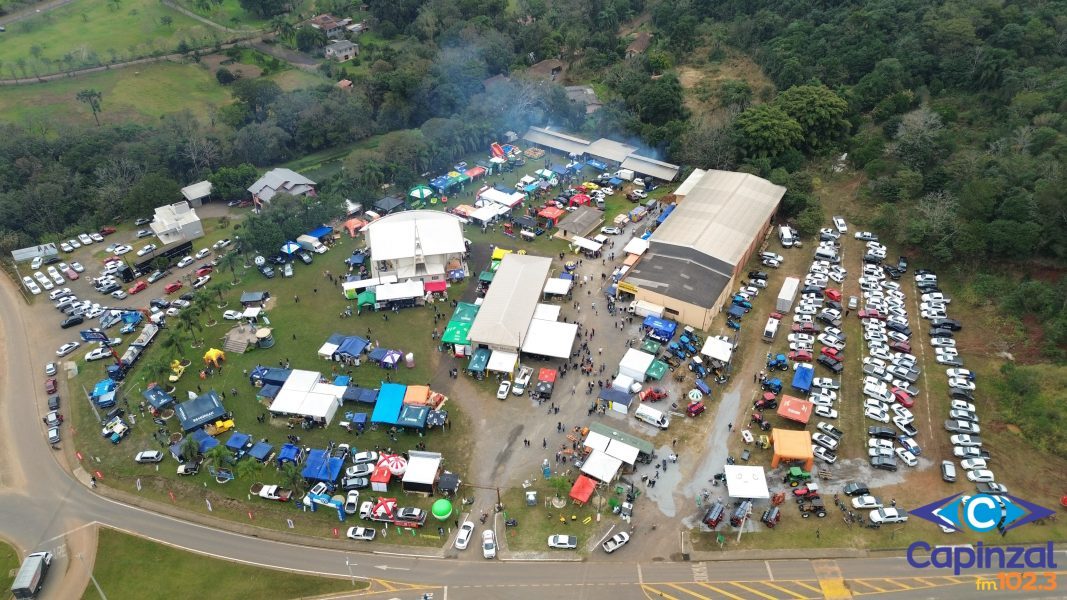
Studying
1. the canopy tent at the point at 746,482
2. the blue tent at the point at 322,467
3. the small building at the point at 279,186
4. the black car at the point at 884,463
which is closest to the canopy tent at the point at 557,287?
the canopy tent at the point at 746,482

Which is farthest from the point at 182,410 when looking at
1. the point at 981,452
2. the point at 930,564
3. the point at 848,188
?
the point at 848,188

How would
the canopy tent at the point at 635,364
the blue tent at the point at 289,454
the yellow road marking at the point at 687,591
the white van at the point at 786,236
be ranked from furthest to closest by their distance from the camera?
the white van at the point at 786,236, the canopy tent at the point at 635,364, the blue tent at the point at 289,454, the yellow road marking at the point at 687,591

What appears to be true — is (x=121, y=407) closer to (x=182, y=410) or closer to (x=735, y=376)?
(x=182, y=410)

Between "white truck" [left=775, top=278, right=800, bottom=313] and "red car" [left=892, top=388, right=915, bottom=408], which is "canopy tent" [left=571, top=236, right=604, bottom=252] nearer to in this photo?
"white truck" [left=775, top=278, right=800, bottom=313]

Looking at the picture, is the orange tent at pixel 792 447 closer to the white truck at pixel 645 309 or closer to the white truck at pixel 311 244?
the white truck at pixel 645 309

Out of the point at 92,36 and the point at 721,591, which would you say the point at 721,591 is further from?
the point at 92,36

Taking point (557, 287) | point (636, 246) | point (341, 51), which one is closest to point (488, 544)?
Result: point (557, 287)

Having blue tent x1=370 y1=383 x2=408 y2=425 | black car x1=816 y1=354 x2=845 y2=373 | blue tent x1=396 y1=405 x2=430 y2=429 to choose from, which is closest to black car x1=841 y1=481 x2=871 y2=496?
black car x1=816 y1=354 x2=845 y2=373
